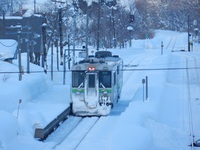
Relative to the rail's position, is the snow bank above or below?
above

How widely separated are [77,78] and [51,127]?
15.1 feet

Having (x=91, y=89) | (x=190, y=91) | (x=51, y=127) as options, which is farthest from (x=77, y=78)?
(x=190, y=91)

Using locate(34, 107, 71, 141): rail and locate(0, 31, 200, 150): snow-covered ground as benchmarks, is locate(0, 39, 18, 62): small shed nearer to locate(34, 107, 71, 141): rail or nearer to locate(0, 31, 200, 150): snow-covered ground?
locate(0, 31, 200, 150): snow-covered ground

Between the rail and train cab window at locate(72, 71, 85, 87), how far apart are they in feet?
4.17

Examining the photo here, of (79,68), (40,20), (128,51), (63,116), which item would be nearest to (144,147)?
(63,116)

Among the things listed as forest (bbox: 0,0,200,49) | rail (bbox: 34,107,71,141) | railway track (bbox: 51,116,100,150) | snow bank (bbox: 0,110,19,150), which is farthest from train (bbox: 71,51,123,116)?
forest (bbox: 0,0,200,49)

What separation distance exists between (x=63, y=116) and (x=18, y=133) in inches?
191

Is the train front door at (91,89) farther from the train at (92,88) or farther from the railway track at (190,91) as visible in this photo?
the railway track at (190,91)

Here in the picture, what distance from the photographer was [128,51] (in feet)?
206

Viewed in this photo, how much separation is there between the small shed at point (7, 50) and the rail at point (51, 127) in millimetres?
14718

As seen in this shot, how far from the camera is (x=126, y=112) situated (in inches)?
902

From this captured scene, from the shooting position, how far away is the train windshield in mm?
24172

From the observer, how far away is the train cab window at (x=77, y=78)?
24.1 m

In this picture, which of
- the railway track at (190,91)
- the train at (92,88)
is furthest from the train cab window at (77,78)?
the railway track at (190,91)
